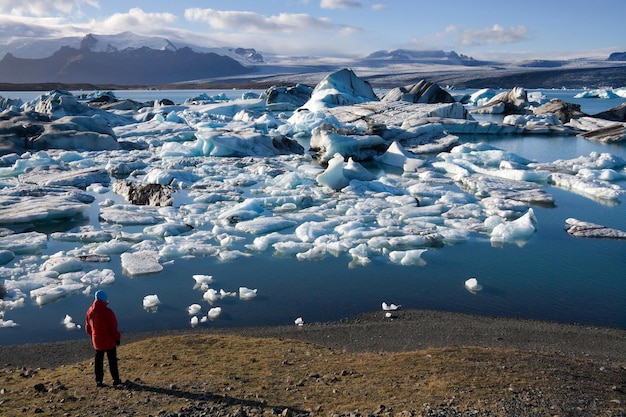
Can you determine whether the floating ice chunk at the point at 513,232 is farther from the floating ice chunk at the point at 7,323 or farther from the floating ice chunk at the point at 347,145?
the floating ice chunk at the point at 347,145

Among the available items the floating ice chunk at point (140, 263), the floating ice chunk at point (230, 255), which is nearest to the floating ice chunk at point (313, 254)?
the floating ice chunk at point (230, 255)

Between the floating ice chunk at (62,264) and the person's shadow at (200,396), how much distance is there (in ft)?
16.2

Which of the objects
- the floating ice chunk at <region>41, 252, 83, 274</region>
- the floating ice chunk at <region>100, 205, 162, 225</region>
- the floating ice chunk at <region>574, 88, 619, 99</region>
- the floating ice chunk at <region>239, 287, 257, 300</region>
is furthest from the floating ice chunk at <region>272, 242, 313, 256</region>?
the floating ice chunk at <region>574, 88, 619, 99</region>

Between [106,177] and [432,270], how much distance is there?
12430 mm

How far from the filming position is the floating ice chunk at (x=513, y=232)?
1118 centimetres

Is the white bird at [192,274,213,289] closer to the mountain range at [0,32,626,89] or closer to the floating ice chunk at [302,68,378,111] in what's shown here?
the floating ice chunk at [302,68,378,111]

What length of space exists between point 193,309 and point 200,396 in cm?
319

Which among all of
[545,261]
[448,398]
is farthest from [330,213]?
[448,398]

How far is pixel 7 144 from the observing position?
2306 centimetres

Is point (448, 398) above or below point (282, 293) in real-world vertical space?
above

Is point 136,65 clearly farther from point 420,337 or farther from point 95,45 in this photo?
point 420,337

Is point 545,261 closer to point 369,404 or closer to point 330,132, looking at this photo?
point 369,404

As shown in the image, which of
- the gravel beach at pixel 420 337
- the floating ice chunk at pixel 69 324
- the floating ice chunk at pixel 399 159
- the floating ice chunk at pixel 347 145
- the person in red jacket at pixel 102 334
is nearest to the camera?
the person in red jacket at pixel 102 334

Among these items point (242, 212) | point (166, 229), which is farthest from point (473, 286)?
point (166, 229)
